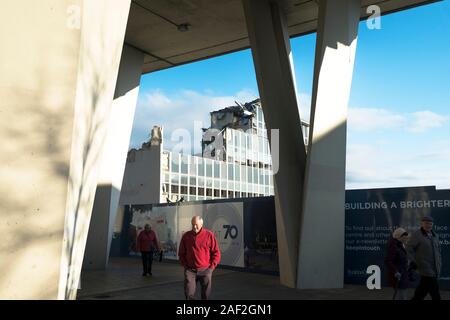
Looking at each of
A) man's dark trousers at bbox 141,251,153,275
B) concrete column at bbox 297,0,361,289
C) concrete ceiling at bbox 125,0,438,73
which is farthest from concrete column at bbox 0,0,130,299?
concrete ceiling at bbox 125,0,438,73

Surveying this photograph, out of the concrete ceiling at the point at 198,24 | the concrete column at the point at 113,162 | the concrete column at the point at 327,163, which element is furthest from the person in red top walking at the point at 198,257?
the concrete column at the point at 113,162

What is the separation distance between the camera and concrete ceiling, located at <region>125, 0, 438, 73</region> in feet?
47.5

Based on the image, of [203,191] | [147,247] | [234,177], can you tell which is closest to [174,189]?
→ [203,191]

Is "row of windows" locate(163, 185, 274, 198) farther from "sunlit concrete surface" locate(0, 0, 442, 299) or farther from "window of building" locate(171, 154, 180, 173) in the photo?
"sunlit concrete surface" locate(0, 0, 442, 299)

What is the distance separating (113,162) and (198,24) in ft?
19.5

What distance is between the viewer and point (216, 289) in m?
11.2

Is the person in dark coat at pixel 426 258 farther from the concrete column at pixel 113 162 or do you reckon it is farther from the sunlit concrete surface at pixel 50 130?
the concrete column at pixel 113 162

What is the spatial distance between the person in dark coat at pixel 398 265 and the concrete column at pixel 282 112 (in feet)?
13.5

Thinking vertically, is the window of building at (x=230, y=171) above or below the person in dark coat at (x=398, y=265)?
above

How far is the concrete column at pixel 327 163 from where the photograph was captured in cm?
1138

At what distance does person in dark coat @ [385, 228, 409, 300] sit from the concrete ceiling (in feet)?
29.3

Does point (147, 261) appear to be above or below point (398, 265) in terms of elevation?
below

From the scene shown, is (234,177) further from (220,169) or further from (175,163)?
(175,163)

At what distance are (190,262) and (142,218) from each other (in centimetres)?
1428
